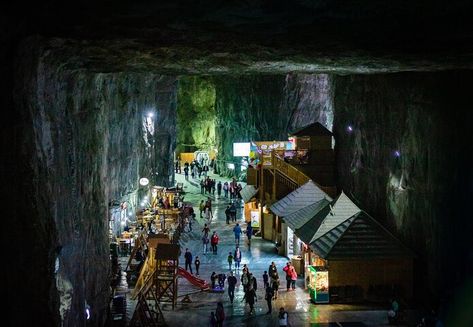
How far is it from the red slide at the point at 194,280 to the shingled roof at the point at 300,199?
7.00 m

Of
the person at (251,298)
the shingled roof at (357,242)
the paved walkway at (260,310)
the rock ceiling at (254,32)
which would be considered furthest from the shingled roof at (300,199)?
the rock ceiling at (254,32)

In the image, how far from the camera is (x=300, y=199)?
33.1 metres

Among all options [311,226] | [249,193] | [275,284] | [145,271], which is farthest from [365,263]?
[249,193]

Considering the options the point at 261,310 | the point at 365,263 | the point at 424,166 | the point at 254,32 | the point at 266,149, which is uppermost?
the point at 254,32

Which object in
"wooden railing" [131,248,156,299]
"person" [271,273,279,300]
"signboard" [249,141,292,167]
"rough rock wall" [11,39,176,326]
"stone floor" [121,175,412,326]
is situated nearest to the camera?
"rough rock wall" [11,39,176,326]

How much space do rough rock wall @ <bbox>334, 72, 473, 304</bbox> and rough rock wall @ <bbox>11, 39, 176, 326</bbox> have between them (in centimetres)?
1378

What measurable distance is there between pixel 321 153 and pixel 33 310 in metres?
31.5

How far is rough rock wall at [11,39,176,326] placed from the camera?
41.7ft

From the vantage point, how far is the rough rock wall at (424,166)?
22234 mm

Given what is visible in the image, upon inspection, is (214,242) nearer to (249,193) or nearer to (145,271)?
(249,193)

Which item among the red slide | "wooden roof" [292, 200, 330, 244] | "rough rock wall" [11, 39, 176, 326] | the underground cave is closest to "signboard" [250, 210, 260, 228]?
the underground cave

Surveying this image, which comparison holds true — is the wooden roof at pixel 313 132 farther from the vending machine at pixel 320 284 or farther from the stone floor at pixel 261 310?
the vending machine at pixel 320 284

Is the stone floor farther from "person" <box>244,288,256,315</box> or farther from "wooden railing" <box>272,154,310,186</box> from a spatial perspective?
"wooden railing" <box>272,154,310,186</box>

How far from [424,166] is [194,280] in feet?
39.6
